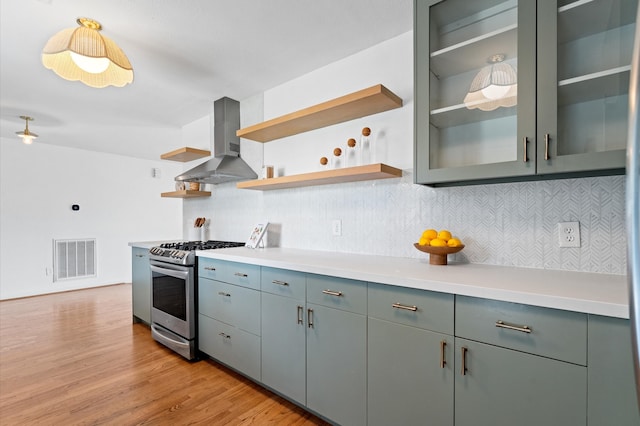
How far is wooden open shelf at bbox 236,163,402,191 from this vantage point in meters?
1.88

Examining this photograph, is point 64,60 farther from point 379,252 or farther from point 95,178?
point 95,178

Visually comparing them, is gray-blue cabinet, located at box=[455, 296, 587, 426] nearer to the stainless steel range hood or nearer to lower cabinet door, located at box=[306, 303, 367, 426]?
lower cabinet door, located at box=[306, 303, 367, 426]

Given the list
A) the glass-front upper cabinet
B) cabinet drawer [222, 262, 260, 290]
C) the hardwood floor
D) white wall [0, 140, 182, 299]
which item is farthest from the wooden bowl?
white wall [0, 140, 182, 299]

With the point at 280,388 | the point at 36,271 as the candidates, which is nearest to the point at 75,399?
the point at 280,388

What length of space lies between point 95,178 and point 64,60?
4.36 m

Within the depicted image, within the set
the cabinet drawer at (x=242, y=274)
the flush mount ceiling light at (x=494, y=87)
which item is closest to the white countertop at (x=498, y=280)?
the cabinet drawer at (x=242, y=274)

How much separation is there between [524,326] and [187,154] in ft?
11.6

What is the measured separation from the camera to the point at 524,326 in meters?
1.10

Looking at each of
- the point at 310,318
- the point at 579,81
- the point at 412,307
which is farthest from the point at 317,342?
the point at 579,81

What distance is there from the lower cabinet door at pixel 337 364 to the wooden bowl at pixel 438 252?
19.6 inches

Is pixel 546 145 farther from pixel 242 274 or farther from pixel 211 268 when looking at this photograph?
pixel 211 268

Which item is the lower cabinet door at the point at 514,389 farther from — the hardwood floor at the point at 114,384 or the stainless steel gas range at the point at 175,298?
the stainless steel gas range at the point at 175,298

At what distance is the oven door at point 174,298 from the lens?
99.9 inches

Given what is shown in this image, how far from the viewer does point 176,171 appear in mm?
6582
